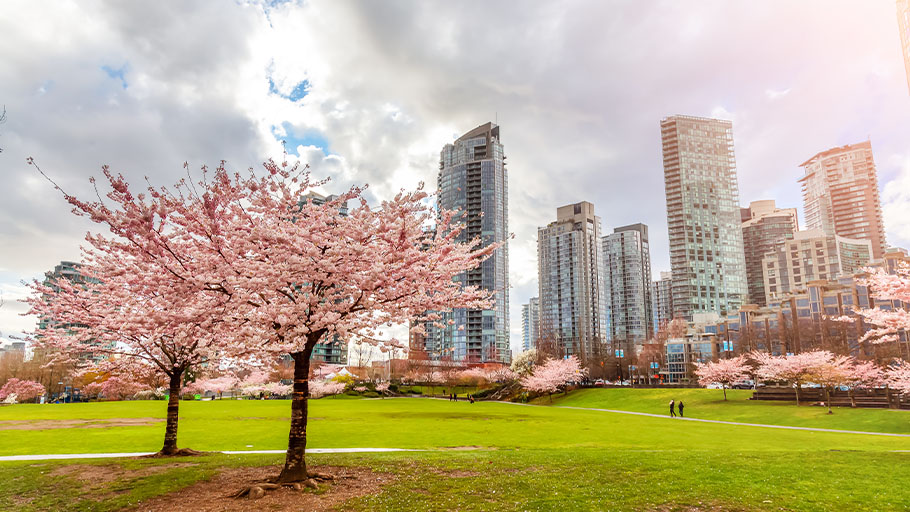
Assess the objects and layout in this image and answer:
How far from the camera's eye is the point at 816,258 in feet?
575

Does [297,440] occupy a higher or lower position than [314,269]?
lower

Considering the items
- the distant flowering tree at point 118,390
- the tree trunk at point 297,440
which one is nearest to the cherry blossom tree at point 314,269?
the tree trunk at point 297,440

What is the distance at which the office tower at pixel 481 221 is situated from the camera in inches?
6772

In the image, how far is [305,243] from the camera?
41.8 ft

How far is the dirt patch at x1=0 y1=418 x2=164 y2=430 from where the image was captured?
3469 cm

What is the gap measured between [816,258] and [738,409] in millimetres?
159957

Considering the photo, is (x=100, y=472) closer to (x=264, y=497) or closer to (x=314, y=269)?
(x=264, y=497)

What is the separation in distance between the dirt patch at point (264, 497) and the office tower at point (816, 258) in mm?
192469

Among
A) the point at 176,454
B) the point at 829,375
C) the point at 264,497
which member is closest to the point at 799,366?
the point at 829,375

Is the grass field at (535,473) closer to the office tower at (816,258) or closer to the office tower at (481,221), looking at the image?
the office tower at (481,221)

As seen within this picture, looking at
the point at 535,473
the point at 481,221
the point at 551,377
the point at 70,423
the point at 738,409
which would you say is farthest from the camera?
the point at 481,221

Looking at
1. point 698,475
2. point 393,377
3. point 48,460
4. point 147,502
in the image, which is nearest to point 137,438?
point 48,460

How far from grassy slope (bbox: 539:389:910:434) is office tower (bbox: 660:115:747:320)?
111927 mm

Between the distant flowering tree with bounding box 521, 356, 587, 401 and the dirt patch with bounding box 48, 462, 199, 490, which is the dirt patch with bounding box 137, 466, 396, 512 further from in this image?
the distant flowering tree with bounding box 521, 356, 587, 401
